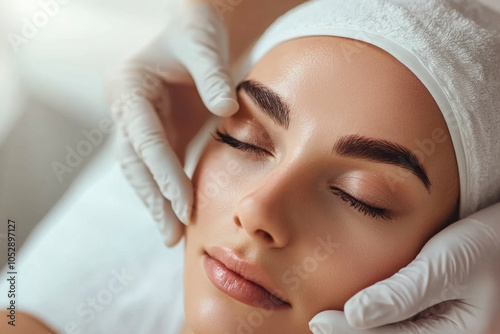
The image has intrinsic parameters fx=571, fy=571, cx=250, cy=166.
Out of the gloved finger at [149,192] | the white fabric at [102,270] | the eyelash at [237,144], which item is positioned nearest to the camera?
the eyelash at [237,144]

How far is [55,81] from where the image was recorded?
171 centimetres

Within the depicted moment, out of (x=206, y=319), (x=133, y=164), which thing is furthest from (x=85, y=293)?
(x=206, y=319)

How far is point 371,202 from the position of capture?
97 cm

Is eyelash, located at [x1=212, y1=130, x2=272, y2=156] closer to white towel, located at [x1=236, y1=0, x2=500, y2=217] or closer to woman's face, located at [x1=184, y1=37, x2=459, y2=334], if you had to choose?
woman's face, located at [x1=184, y1=37, x2=459, y2=334]

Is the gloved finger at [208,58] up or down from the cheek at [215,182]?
up

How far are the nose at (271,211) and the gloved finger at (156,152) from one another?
0.61ft

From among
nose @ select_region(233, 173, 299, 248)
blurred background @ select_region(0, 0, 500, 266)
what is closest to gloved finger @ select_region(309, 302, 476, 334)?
nose @ select_region(233, 173, 299, 248)

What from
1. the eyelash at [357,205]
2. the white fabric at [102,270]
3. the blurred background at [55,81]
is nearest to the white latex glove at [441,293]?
the eyelash at [357,205]

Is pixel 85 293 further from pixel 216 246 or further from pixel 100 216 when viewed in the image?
pixel 216 246

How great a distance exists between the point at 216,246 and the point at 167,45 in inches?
20.4

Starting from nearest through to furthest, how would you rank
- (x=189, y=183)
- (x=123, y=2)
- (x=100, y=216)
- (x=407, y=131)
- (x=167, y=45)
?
(x=407, y=131) < (x=189, y=183) < (x=167, y=45) < (x=100, y=216) < (x=123, y=2)

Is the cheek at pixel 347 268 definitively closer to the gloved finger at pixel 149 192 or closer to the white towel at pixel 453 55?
the white towel at pixel 453 55

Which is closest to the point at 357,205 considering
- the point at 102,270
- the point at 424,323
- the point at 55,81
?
the point at 424,323

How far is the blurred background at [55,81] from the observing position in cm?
144
